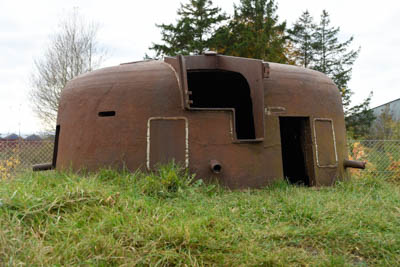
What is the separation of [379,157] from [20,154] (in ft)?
30.0

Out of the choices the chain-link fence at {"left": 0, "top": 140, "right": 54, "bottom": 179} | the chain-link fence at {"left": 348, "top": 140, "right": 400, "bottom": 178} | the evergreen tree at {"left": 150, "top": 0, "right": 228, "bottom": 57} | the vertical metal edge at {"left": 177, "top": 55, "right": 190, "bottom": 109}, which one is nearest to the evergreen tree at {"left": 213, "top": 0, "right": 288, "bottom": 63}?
the evergreen tree at {"left": 150, "top": 0, "right": 228, "bottom": 57}

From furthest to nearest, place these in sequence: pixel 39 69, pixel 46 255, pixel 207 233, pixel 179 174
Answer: pixel 39 69, pixel 179 174, pixel 207 233, pixel 46 255

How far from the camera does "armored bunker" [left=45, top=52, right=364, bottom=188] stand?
4324mm

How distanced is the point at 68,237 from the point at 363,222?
2649 mm

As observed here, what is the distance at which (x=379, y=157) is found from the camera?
365 inches

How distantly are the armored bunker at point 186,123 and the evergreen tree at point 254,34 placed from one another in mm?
10484

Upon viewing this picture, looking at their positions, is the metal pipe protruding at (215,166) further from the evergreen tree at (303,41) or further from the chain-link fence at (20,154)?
the evergreen tree at (303,41)

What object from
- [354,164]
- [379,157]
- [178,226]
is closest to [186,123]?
[178,226]

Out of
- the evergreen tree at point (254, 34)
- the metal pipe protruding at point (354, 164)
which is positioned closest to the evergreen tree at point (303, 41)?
the evergreen tree at point (254, 34)

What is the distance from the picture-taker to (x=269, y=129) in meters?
4.67

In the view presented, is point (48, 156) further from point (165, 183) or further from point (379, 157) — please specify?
point (379, 157)

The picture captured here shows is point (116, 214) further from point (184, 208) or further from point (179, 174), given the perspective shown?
point (179, 174)

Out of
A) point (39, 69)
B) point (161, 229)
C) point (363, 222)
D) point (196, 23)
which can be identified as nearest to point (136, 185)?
point (161, 229)

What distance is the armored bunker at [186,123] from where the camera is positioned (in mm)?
4324
